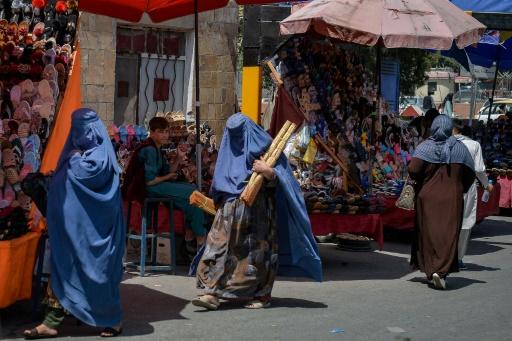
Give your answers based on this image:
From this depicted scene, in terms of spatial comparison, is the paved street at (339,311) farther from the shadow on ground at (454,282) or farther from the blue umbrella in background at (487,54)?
the blue umbrella in background at (487,54)

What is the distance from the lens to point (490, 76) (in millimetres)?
20625

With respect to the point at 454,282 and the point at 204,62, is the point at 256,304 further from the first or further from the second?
the point at 204,62

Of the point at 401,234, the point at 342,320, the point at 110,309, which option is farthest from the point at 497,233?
the point at 110,309

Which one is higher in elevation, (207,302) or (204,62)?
(204,62)

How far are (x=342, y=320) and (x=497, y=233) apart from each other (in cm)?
667

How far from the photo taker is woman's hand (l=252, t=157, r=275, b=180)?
6.66m

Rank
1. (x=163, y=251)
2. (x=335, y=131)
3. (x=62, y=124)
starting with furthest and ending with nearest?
(x=335, y=131)
(x=163, y=251)
(x=62, y=124)

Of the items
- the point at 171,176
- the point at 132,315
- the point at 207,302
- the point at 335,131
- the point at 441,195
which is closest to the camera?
the point at 132,315

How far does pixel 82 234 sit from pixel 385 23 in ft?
14.5

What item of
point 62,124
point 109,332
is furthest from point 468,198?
point 109,332

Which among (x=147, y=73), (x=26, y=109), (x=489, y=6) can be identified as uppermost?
(x=489, y=6)

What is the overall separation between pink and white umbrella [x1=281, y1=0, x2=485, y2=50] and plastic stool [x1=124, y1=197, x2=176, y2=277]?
2.23 meters

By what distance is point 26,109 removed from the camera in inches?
248

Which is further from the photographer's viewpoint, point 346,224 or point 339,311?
point 346,224
